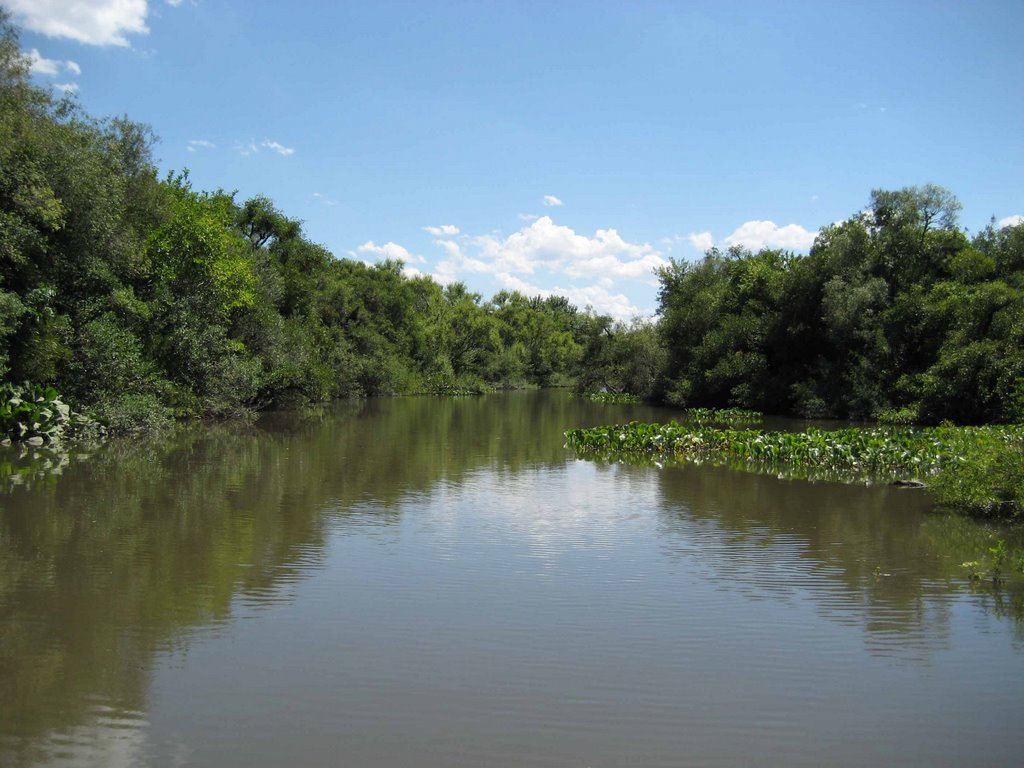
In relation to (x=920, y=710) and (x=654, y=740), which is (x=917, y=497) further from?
(x=654, y=740)

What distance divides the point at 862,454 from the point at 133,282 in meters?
24.4

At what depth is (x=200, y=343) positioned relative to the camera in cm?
3078

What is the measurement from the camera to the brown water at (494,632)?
5.55 metres

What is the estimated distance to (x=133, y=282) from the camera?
2831 cm

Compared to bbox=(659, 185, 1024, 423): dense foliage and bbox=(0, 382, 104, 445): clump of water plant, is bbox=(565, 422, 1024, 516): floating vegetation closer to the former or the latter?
bbox=(659, 185, 1024, 423): dense foliage

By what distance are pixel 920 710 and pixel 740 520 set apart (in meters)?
7.63

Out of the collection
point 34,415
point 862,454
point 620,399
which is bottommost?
point 862,454

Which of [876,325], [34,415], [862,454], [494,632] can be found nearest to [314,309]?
[34,415]

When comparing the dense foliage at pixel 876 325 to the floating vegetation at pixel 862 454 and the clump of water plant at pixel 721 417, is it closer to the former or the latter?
the clump of water plant at pixel 721 417

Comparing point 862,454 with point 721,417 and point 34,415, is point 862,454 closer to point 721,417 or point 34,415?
point 721,417

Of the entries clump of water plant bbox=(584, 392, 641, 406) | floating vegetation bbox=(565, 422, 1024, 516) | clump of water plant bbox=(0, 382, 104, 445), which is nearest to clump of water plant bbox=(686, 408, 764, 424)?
floating vegetation bbox=(565, 422, 1024, 516)

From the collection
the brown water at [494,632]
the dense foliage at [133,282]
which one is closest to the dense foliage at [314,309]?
the dense foliage at [133,282]

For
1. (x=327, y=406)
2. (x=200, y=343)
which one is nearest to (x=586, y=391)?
(x=327, y=406)

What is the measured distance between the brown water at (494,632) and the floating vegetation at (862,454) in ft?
2.56
